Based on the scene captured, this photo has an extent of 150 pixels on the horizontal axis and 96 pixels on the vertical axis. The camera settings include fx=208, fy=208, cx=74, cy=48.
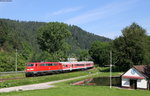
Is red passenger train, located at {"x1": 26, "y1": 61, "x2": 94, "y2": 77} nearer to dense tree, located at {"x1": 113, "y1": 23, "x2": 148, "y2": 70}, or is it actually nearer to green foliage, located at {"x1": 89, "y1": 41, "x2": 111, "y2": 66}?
dense tree, located at {"x1": 113, "y1": 23, "x2": 148, "y2": 70}

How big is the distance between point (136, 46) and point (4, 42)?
76877 mm

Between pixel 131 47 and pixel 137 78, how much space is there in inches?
1308

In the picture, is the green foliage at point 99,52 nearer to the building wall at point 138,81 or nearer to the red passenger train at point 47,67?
the red passenger train at point 47,67

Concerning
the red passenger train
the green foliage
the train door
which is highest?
the green foliage

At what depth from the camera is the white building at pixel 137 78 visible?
40250 millimetres

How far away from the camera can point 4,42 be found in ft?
388

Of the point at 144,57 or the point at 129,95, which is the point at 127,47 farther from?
the point at 129,95

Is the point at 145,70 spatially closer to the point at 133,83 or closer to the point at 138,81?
the point at 138,81

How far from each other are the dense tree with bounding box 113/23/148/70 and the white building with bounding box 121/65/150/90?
29.3 metres

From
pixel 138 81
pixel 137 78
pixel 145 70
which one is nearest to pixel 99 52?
pixel 145 70

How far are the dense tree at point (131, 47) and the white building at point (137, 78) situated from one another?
29264 millimetres

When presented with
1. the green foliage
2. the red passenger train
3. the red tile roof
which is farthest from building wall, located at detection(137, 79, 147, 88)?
the green foliage

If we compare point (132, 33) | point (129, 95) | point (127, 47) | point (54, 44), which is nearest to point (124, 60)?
point (127, 47)

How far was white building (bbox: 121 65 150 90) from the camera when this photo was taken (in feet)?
132
